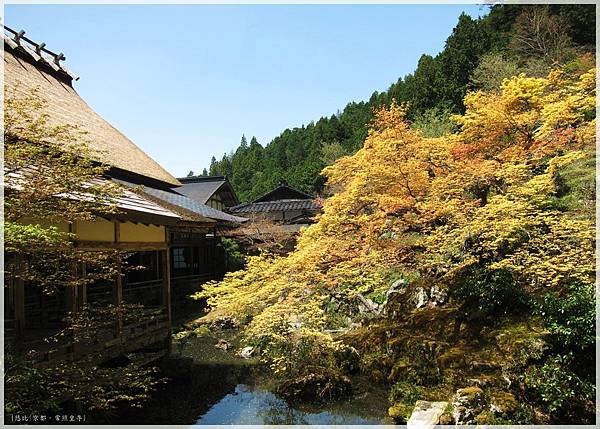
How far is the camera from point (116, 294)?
7.39 metres

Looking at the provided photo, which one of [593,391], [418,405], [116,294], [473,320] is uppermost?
[116,294]

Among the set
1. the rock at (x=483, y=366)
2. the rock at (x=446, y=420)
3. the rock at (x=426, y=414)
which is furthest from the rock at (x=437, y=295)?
the rock at (x=446, y=420)

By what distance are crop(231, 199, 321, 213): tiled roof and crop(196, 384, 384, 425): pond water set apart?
64.9 ft

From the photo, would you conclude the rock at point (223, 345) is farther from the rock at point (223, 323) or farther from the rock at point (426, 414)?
the rock at point (426, 414)

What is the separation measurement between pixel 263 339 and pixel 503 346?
5387 mm

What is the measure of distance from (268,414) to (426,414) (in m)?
2.82

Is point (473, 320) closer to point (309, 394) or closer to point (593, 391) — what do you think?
point (593, 391)

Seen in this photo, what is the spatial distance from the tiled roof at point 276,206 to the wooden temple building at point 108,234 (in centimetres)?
1039

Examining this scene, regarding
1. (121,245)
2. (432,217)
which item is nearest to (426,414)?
(432,217)

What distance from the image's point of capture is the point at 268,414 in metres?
7.31

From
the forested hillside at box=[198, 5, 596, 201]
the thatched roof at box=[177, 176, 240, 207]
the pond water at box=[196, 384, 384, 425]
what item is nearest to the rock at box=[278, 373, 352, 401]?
the pond water at box=[196, 384, 384, 425]

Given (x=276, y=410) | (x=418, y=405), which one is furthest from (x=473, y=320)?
(x=276, y=410)

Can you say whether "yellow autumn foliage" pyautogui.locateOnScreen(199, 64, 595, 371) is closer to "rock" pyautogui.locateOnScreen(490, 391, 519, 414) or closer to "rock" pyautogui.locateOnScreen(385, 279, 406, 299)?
"rock" pyautogui.locateOnScreen(385, 279, 406, 299)

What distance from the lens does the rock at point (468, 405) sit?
5.79 meters
